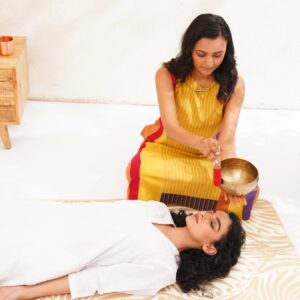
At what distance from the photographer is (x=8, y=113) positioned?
298 centimetres

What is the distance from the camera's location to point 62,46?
11.7 feet

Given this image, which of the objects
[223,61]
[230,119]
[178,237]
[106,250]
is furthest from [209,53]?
[106,250]

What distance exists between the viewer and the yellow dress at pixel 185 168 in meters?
2.49

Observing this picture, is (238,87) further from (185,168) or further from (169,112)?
(185,168)

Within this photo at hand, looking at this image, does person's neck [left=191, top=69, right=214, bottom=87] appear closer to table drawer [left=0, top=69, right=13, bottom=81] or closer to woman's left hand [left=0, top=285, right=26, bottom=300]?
table drawer [left=0, top=69, right=13, bottom=81]

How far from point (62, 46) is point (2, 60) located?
2.55 feet

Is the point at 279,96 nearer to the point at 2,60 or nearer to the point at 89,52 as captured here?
the point at 89,52

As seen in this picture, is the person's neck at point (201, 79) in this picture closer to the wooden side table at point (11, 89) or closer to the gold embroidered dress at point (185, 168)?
the gold embroidered dress at point (185, 168)

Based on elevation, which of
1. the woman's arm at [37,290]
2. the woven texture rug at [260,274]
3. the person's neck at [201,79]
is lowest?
Answer: the woven texture rug at [260,274]

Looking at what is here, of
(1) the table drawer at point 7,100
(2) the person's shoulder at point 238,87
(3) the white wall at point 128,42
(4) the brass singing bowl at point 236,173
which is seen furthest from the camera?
(3) the white wall at point 128,42

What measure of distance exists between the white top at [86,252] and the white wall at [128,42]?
177cm

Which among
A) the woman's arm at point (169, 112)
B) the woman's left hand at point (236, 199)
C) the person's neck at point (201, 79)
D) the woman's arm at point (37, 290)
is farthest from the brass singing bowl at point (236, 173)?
the woman's arm at point (37, 290)

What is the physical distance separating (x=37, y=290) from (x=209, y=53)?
51.3 inches

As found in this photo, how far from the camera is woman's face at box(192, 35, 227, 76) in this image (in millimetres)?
2221
